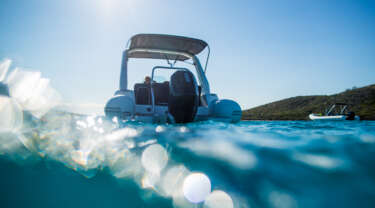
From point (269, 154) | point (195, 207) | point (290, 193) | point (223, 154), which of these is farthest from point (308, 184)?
point (195, 207)

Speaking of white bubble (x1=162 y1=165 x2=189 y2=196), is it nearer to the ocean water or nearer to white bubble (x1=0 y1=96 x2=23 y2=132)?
the ocean water

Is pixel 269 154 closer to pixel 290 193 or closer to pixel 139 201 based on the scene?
pixel 290 193

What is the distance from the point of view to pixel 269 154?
1.69 m

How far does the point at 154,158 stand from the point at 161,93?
3.69 metres

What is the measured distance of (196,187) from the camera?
149 cm

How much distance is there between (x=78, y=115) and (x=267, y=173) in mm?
3879

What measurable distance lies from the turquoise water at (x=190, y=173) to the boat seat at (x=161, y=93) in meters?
3.34

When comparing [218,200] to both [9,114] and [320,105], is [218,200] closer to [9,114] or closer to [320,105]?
Answer: [9,114]

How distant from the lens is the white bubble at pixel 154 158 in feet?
5.92

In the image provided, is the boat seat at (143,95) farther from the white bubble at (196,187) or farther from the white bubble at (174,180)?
the white bubble at (196,187)

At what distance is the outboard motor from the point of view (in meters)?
3.59

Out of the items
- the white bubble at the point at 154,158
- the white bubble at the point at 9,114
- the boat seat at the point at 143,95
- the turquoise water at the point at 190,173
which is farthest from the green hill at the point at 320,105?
the white bubble at the point at 9,114

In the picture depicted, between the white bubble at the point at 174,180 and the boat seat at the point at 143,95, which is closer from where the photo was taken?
the white bubble at the point at 174,180

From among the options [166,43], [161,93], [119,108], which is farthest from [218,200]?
[166,43]
